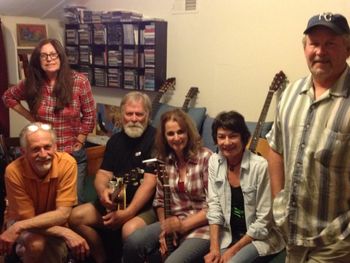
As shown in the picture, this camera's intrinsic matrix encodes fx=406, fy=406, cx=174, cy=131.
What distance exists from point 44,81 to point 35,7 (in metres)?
2.23

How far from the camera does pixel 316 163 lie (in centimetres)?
140

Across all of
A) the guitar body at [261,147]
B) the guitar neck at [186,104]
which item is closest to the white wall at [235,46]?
the guitar neck at [186,104]

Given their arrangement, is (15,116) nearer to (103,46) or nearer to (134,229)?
(103,46)

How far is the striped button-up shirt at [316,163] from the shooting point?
4.46ft

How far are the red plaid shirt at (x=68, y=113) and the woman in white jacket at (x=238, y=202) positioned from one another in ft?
3.58

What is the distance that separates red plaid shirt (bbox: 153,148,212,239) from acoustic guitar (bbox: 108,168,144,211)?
0.21 metres

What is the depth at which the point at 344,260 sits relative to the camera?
142 centimetres

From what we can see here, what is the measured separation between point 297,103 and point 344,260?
1.90 ft

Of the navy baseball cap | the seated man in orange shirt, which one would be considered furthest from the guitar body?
the navy baseball cap

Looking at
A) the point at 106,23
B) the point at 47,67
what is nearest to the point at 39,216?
the point at 47,67

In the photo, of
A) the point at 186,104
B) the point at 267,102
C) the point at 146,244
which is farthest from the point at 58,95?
the point at 267,102

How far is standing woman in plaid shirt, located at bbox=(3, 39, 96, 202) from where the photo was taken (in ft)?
8.68

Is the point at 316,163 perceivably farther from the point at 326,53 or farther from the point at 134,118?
the point at 134,118

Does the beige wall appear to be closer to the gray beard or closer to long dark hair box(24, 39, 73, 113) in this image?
the gray beard
